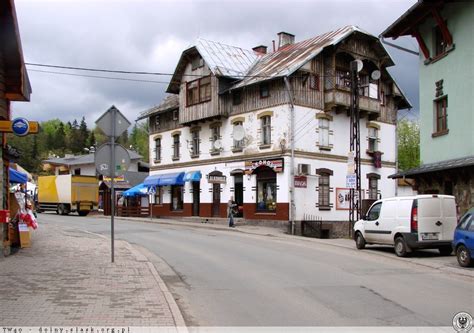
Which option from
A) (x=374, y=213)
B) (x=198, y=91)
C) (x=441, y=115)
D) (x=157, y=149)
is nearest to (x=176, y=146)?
(x=157, y=149)

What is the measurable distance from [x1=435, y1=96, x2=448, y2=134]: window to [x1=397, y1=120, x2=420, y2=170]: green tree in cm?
4357

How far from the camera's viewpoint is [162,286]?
10055 mm

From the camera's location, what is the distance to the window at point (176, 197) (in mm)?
39531

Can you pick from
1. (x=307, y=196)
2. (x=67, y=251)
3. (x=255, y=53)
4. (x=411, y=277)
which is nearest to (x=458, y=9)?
(x=411, y=277)

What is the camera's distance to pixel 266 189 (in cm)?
3158

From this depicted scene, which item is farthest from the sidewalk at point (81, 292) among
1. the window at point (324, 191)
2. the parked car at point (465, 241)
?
the window at point (324, 191)

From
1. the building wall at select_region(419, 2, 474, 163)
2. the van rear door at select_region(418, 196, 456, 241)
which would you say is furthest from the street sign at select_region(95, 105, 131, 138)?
the building wall at select_region(419, 2, 474, 163)

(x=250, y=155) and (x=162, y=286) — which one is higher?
(x=250, y=155)

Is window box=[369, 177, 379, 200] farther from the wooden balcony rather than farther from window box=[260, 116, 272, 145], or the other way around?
window box=[260, 116, 272, 145]

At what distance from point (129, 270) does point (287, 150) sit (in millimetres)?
19005

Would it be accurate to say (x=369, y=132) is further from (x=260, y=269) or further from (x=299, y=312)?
(x=299, y=312)

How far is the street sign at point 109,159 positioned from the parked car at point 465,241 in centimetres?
872

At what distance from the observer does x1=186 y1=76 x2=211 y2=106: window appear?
35.2 m

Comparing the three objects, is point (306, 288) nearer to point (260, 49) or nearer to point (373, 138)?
point (373, 138)
